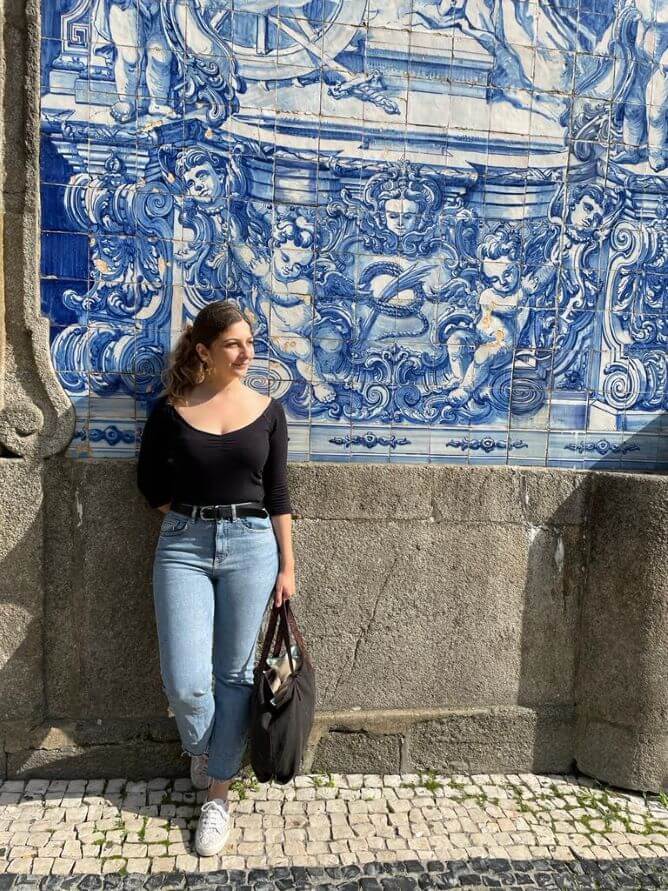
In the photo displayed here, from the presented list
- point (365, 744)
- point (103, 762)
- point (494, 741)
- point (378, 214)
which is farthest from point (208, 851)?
point (378, 214)

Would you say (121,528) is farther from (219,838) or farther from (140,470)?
(219,838)

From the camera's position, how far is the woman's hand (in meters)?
2.98

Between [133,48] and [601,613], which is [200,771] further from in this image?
[133,48]

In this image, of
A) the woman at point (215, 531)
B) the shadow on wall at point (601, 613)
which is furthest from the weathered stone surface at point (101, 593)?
the shadow on wall at point (601, 613)

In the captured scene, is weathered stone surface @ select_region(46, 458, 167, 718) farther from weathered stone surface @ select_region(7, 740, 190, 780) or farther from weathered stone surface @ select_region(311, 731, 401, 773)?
weathered stone surface @ select_region(311, 731, 401, 773)

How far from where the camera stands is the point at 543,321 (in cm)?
342

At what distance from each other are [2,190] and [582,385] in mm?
2625

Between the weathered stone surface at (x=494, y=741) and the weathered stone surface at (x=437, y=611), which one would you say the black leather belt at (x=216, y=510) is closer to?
the weathered stone surface at (x=437, y=611)

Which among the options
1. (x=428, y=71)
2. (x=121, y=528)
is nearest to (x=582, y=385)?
(x=428, y=71)

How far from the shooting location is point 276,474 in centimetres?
295

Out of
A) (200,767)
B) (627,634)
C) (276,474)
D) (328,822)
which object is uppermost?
(276,474)

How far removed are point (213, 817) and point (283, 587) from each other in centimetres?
90

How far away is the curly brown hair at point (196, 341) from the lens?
2857mm

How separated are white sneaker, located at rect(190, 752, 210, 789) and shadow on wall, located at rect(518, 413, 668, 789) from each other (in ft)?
4.80
